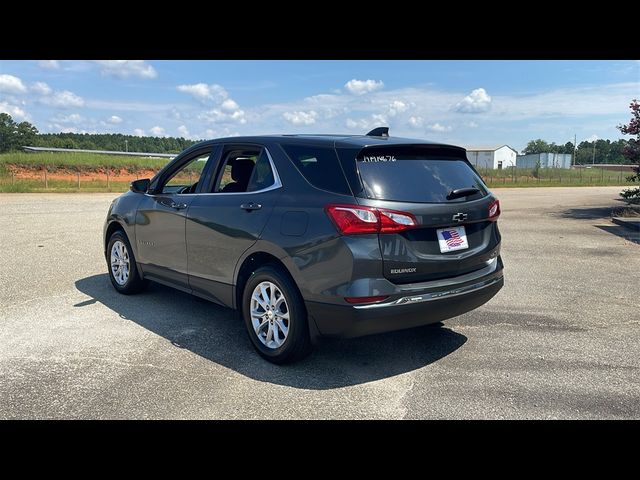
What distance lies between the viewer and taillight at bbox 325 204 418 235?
3.56 m

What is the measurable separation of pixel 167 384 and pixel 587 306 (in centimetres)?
462

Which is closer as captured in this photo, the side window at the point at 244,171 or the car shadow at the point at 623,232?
the side window at the point at 244,171

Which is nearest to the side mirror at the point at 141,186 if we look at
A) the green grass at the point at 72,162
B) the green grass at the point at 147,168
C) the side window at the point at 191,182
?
the side window at the point at 191,182

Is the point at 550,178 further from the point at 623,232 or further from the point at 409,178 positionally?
the point at 409,178

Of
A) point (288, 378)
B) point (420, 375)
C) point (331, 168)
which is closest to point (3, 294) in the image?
point (288, 378)

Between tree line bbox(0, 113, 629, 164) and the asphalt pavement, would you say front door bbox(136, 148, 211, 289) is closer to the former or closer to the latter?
the asphalt pavement

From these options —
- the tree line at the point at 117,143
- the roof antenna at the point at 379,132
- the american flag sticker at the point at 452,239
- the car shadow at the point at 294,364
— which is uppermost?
the tree line at the point at 117,143

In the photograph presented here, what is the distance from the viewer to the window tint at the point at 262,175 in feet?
14.1

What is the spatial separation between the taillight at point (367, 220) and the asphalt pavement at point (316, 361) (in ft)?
3.70

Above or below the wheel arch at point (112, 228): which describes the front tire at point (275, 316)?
below

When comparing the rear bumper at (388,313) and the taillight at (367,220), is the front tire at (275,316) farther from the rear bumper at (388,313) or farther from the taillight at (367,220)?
the taillight at (367,220)
